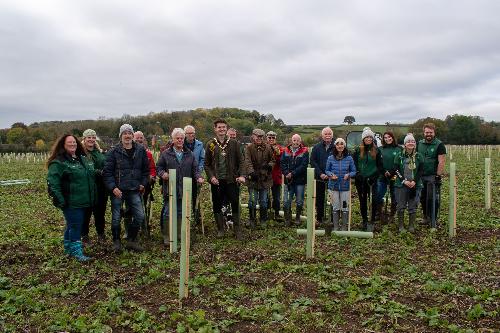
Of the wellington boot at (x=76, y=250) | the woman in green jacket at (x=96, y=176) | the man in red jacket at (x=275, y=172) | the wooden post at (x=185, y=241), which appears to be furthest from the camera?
the man in red jacket at (x=275, y=172)

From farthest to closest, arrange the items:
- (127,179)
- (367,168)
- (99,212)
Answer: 1. (367,168)
2. (99,212)
3. (127,179)

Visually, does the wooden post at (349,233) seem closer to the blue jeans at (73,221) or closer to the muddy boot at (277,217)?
the muddy boot at (277,217)

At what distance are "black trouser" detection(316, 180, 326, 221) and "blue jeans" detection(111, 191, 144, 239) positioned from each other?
4.11 m

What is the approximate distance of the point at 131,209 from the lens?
771 centimetres

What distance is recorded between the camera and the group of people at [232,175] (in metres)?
7.27

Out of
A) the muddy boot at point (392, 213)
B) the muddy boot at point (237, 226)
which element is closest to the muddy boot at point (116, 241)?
the muddy boot at point (237, 226)

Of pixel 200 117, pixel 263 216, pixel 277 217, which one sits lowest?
pixel 277 217

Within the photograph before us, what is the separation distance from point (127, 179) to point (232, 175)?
6.58 feet

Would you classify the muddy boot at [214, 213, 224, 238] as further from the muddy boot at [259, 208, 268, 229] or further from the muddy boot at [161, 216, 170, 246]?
the muddy boot at [259, 208, 268, 229]

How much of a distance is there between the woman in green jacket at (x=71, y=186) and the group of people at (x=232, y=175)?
0.6 inches

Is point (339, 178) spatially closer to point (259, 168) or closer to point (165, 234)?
point (259, 168)

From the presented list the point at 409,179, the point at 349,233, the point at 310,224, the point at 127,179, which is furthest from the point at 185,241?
the point at 409,179

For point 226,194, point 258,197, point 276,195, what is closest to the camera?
point 226,194

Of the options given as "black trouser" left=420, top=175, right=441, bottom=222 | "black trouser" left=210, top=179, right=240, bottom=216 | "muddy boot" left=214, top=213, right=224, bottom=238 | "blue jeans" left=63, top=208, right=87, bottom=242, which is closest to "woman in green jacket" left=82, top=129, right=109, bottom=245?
"blue jeans" left=63, top=208, right=87, bottom=242
